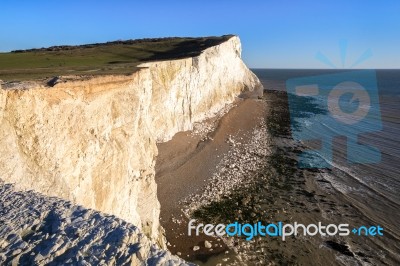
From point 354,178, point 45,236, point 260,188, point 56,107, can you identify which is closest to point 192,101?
point 260,188

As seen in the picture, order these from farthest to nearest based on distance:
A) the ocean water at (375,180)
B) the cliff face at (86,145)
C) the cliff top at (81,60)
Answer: the ocean water at (375,180) → the cliff top at (81,60) → the cliff face at (86,145)

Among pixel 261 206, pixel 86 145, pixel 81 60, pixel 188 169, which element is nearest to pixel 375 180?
pixel 261 206

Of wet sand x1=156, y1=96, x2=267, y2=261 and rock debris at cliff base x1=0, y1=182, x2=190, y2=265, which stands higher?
rock debris at cliff base x1=0, y1=182, x2=190, y2=265

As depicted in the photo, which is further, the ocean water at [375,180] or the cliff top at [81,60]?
the ocean water at [375,180]

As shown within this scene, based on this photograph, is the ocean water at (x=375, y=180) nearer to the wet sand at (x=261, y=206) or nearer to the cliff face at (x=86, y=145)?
the wet sand at (x=261, y=206)

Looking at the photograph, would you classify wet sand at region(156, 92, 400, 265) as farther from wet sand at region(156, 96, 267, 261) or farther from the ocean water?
the ocean water

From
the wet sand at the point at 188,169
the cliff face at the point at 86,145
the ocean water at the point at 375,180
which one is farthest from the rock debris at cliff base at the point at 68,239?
the ocean water at the point at 375,180

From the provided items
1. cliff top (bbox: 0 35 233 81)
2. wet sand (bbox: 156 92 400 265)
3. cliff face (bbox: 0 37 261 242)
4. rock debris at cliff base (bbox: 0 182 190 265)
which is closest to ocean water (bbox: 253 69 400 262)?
wet sand (bbox: 156 92 400 265)

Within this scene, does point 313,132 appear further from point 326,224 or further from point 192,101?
point 326,224
